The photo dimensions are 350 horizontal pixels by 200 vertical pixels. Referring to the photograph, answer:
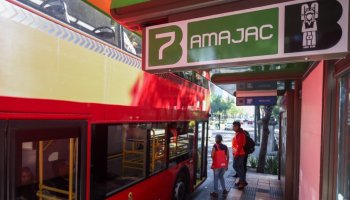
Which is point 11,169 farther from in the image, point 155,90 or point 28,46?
point 155,90

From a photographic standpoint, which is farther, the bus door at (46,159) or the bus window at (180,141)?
the bus window at (180,141)

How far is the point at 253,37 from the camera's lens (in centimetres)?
201

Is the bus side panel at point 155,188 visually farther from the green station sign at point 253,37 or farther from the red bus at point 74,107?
the green station sign at point 253,37

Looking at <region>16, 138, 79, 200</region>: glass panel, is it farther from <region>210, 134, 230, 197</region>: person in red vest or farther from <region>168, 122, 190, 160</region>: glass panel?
<region>210, 134, 230, 197</region>: person in red vest

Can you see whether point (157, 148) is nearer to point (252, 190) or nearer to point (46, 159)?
point (46, 159)

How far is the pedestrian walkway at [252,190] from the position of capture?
6.91 metres

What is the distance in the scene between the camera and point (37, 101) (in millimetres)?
2332

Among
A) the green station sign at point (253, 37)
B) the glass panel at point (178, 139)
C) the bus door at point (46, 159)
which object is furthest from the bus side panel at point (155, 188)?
the green station sign at point (253, 37)

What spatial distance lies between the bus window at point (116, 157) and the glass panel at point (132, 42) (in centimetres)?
114

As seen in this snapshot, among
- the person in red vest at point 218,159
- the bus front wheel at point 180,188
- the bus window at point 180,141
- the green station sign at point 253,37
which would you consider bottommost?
the bus front wheel at point 180,188

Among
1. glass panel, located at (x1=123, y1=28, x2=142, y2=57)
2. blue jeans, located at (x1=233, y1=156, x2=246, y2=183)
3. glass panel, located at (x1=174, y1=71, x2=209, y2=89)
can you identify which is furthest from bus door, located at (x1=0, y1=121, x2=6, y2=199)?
blue jeans, located at (x1=233, y1=156, x2=246, y2=183)

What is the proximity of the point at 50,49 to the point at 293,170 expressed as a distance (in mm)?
5606

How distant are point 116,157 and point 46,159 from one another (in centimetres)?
138

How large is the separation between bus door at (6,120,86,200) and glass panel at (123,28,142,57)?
4.79 feet
